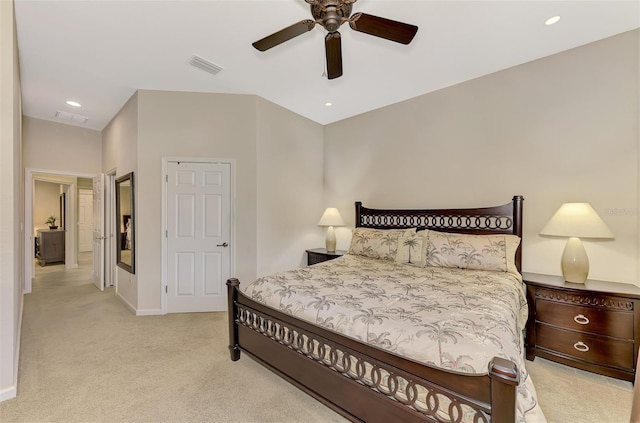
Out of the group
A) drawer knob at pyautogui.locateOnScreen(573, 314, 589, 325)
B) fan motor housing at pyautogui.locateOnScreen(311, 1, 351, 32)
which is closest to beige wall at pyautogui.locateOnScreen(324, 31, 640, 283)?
drawer knob at pyautogui.locateOnScreen(573, 314, 589, 325)

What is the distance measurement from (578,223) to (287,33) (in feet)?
9.93

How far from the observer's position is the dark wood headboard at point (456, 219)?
10.1 feet

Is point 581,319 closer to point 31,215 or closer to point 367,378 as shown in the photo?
point 367,378

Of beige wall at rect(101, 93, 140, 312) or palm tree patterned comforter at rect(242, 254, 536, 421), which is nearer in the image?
palm tree patterned comforter at rect(242, 254, 536, 421)

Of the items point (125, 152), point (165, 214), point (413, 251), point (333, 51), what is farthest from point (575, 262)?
point (125, 152)

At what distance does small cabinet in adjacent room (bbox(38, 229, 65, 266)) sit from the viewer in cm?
711

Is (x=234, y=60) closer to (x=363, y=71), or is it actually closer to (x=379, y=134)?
(x=363, y=71)

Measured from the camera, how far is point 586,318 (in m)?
2.41

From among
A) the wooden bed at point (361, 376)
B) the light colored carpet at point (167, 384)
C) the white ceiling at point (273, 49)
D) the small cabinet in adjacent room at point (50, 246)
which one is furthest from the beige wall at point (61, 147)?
the wooden bed at point (361, 376)

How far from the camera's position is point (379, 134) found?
442 cm

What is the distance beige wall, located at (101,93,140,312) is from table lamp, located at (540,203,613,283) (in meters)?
4.98

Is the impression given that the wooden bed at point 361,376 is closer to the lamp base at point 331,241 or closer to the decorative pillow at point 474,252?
the decorative pillow at point 474,252

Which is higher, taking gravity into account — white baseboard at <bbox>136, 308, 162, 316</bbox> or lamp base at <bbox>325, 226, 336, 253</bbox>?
lamp base at <bbox>325, 226, 336, 253</bbox>

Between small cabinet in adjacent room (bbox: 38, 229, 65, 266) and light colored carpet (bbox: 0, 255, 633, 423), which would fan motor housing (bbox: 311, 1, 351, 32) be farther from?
small cabinet in adjacent room (bbox: 38, 229, 65, 266)
